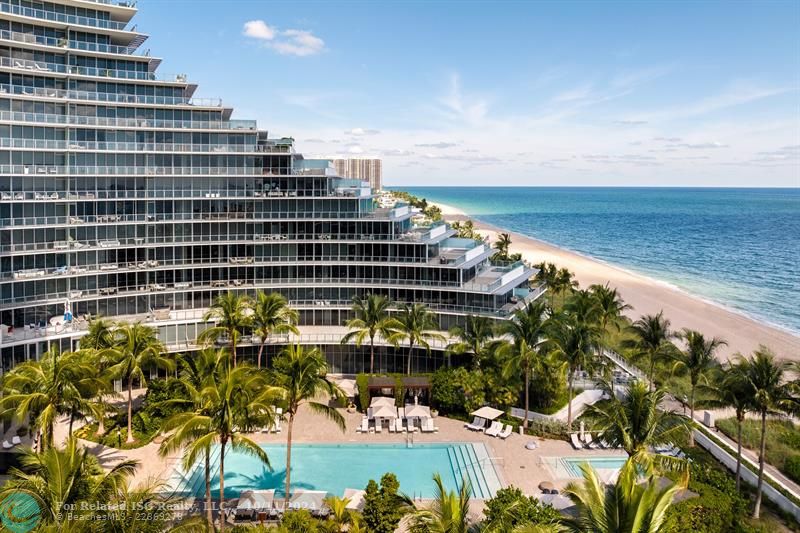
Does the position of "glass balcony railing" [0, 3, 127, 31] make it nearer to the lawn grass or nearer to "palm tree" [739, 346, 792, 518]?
"palm tree" [739, 346, 792, 518]

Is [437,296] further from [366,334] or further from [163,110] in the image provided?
[163,110]

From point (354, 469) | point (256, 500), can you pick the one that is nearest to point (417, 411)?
point (354, 469)

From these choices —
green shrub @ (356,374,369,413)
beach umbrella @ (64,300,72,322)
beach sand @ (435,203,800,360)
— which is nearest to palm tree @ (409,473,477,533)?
green shrub @ (356,374,369,413)

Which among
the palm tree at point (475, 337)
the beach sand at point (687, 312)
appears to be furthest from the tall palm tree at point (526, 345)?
the beach sand at point (687, 312)

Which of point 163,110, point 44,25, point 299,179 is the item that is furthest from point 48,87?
point 299,179

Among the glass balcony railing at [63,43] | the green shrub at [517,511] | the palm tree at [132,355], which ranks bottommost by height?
the green shrub at [517,511]

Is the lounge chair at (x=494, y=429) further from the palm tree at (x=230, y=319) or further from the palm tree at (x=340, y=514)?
the palm tree at (x=230, y=319)
